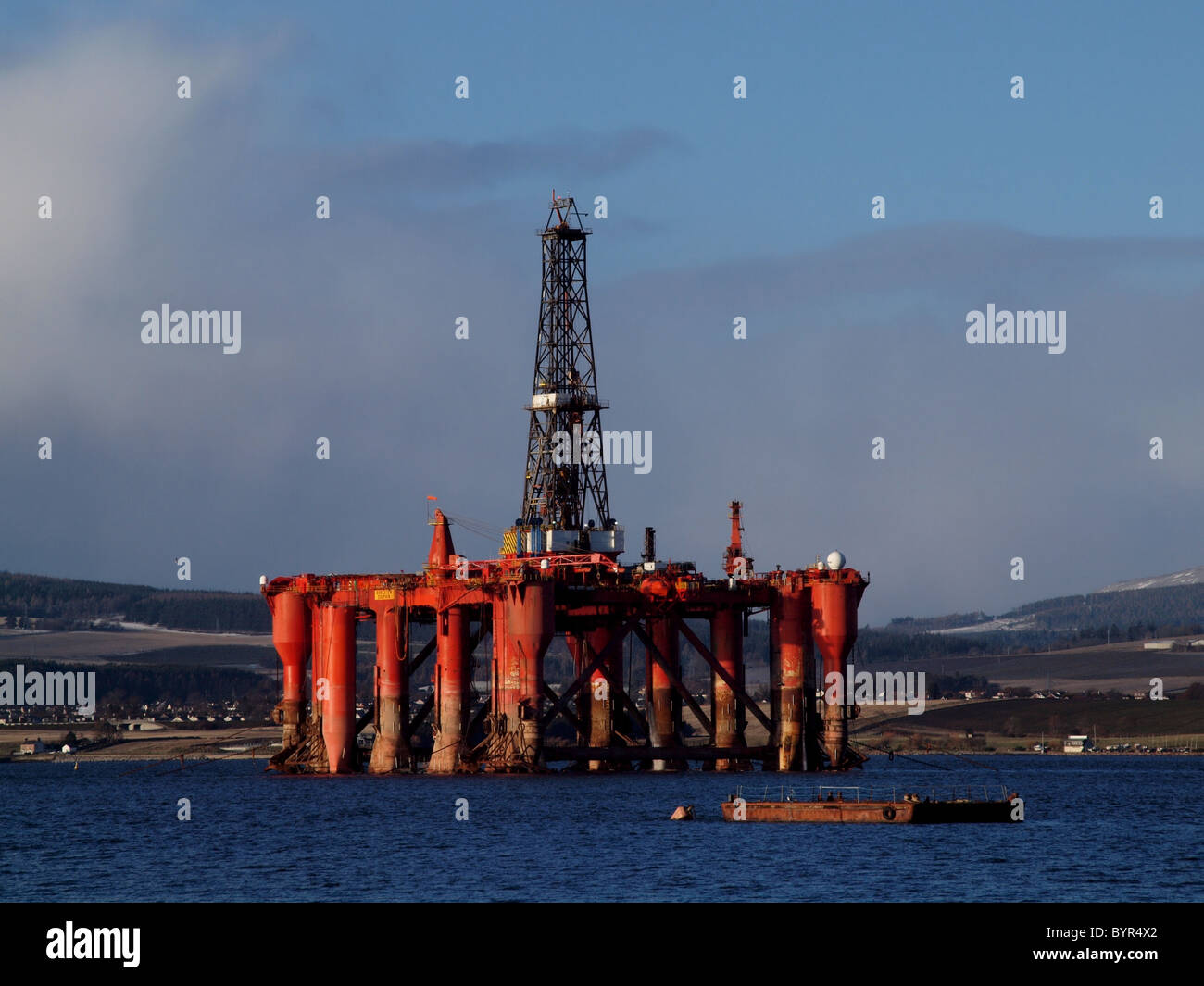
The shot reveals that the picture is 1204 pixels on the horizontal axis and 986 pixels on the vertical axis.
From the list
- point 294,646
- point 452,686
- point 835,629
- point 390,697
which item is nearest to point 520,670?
point 452,686

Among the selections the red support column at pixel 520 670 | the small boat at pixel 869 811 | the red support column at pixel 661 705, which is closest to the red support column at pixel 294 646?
the red support column at pixel 520 670

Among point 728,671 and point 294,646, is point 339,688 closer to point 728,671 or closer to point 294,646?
point 294,646

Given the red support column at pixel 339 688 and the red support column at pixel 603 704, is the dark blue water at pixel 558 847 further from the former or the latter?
the red support column at pixel 603 704

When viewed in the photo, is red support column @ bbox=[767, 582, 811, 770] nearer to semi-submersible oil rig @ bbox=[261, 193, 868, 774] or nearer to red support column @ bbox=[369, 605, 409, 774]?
semi-submersible oil rig @ bbox=[261, 193, 868, 774]

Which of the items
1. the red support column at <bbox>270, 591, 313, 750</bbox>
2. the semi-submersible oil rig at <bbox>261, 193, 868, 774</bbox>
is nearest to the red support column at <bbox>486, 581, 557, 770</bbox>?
the semi-submersible oil rig at <bbox>261, 193, 868, 774</bbox>
